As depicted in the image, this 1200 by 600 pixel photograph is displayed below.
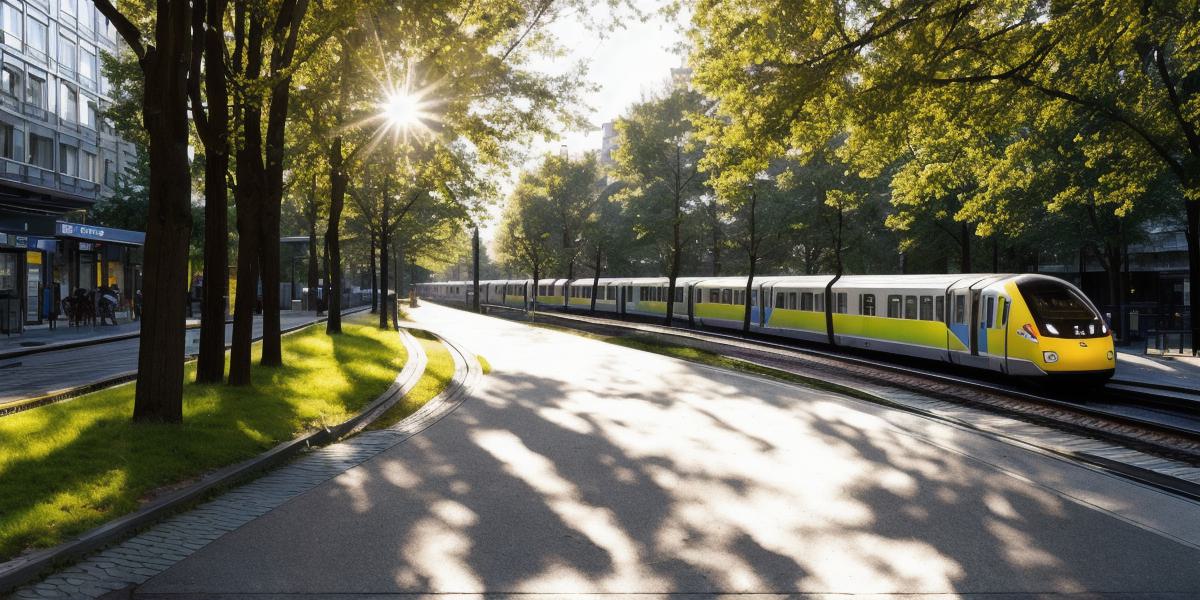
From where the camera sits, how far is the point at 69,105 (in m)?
39.9

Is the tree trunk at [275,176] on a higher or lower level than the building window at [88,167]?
lower

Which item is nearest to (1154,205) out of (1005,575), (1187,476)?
(1187,476)

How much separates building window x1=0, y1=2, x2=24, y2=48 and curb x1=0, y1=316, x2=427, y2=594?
111 feet

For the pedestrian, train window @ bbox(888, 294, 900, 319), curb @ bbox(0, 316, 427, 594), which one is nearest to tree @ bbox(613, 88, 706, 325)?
train window @ bbox(888, 294, 900, 319)

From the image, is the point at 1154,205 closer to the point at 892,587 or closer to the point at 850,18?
the point at 850,18

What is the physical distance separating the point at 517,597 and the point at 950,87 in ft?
43.4

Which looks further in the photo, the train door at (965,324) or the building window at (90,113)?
the building window at (90,113)

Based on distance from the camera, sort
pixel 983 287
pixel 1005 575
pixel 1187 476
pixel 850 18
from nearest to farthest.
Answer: pixel 1005 575 → pixel 1187 476 → pixel 850 18 → pixel 983 287

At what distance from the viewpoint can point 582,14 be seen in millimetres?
18000

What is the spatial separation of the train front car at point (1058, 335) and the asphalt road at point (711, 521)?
5937 mm

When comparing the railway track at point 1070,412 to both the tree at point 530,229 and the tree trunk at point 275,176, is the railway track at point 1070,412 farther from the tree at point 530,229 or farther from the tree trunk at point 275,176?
the tree at point 530,229

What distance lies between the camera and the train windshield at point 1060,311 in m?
14.6

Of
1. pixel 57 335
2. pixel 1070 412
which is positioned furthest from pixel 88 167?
pixel 1070 412

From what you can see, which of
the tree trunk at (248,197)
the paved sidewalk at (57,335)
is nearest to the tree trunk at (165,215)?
the tree trunk at (248,197)
